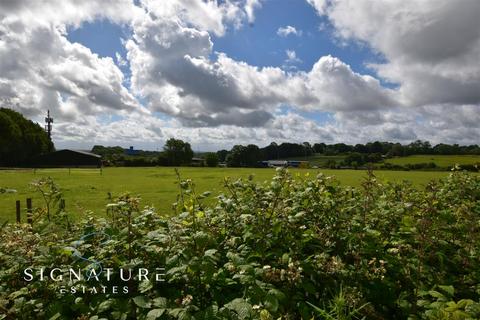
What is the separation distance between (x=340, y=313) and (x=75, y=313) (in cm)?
225

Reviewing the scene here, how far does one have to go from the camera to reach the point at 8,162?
8962cm

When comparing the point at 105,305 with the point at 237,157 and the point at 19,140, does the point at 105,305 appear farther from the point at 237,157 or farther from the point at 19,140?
the point at 237,157

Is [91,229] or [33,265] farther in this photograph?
[91,229]

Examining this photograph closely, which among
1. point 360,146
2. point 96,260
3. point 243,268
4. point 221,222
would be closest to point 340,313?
point 243,268

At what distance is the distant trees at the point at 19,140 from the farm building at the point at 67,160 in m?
2.07

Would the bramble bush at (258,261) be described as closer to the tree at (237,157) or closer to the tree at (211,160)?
the tree at (211,160)

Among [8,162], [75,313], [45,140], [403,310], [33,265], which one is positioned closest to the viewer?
[75,313]

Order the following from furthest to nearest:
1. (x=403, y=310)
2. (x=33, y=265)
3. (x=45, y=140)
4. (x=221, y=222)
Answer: (x=45, y=140) < (x=221, y=222) < (x=403, y=310) < (x=33, y=265)

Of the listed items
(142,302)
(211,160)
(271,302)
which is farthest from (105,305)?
(211,160)

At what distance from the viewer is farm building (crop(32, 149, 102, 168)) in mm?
94312

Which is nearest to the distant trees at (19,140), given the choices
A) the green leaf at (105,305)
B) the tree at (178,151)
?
the tree at (178,151)

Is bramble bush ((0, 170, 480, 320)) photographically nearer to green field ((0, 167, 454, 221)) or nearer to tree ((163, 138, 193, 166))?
green field ((0, 167, 454, 221))

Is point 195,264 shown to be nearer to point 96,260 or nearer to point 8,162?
point 96,260

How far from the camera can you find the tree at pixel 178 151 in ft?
394
